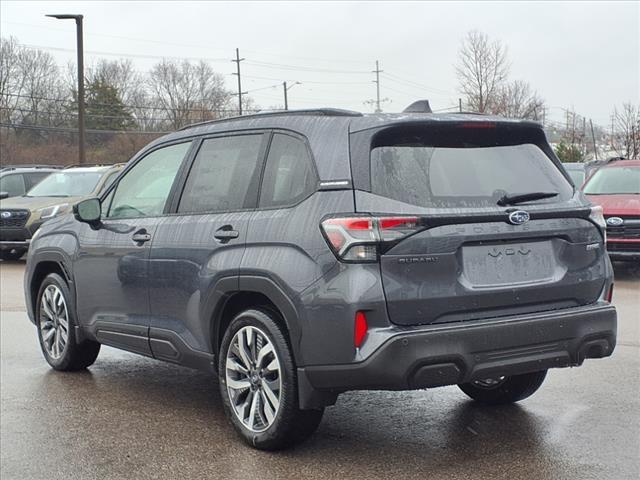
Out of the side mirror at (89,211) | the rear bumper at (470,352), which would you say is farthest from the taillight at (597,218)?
the side mirror at (89,211)

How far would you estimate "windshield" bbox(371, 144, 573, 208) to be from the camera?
420 cm

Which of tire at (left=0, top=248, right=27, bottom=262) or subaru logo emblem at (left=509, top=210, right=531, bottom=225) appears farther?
tire at (left=0, top=248, right=27, bottom=262)

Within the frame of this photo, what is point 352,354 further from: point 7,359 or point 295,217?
point 7,359

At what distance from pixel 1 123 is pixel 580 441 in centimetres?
5682

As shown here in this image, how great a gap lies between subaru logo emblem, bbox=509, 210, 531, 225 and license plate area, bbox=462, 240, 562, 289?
4.4 inches

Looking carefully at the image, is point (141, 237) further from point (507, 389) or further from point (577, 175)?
point (577, 175)

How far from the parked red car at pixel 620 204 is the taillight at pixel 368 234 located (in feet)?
25.7

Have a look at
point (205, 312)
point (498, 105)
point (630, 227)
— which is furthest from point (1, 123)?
point (205, 312)

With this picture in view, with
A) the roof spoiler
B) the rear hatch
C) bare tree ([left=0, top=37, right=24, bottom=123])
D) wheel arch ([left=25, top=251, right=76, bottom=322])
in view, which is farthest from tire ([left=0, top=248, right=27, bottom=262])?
bare tree ([left=0, top=37, right=24, bottom=123])

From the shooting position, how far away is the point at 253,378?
464cm

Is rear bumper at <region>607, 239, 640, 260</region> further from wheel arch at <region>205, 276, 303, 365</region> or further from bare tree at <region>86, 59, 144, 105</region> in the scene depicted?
bare tree at <region>86, 59, 144, 105</region>

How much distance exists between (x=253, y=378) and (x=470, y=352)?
1226 millimetres

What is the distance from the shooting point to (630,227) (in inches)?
466

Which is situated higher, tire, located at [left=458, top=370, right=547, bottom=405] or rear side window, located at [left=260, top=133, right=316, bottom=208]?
rear side window, located at [left=260, top=133, right=316, bottom=208]
